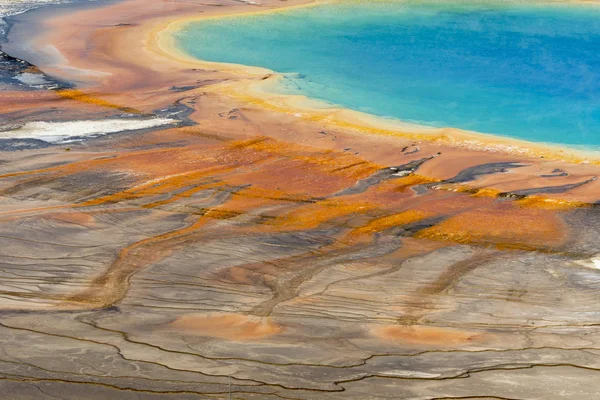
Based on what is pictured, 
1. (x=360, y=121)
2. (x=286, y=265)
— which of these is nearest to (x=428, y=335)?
(x=286, y=265)

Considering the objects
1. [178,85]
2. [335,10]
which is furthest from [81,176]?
[335,10]

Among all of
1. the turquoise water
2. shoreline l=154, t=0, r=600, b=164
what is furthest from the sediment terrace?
the turquoise water

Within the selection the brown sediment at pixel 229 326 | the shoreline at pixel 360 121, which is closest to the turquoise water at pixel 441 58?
the shoreline at pixel 360 121

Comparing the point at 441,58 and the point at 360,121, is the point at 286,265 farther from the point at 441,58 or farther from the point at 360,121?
the point at 441,58

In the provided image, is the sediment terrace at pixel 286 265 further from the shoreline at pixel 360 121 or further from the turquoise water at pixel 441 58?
the turquoise water at pixel 441 58

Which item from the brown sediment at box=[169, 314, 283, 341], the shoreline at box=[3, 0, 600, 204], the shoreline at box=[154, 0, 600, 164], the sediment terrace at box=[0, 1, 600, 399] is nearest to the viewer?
the sediment terrace at box=[0, 1, 600, 399]

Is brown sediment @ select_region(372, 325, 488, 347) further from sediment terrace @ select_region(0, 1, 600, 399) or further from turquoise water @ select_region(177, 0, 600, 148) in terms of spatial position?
turquoise water @ select_region(177, 0, 600, 148)

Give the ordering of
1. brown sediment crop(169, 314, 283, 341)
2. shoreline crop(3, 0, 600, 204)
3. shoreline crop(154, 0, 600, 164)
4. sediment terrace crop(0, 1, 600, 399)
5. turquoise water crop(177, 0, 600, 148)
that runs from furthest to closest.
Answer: turquoise water crop(177, 0, 600, 148) → shoreline crop(154, 0, 600, 164) → shoreline crop(3, 0, 600, 204) → brown sediment crop(169, 314, 283, 341) → sediment terrace crop(0, 1, 600, 399)
